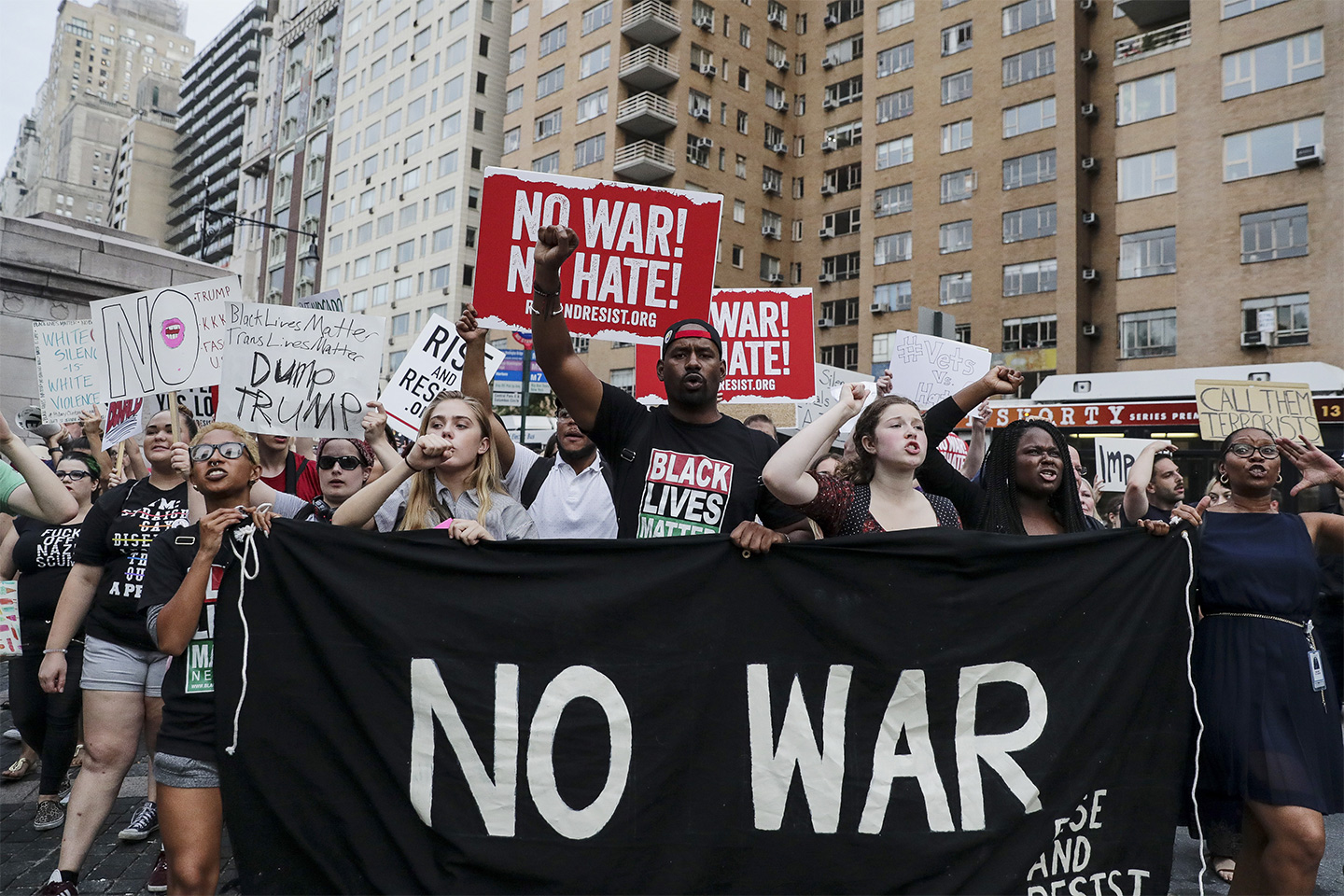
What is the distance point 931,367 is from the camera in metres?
7.15

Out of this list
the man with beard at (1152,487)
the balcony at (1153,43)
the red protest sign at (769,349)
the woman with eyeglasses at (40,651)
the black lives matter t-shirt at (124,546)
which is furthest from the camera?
the balcony at (1153,43)

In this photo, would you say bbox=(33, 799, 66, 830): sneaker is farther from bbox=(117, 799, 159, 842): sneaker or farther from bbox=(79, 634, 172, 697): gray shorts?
bbox=(79, 634, 172, 697): gray shorts

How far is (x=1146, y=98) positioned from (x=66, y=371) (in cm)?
3657

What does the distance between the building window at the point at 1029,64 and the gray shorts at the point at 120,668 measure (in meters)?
39.8

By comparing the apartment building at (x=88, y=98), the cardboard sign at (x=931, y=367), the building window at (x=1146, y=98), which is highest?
the apartment building at (x=88, y=98)

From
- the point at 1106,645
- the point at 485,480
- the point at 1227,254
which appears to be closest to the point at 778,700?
the point at 1106,645

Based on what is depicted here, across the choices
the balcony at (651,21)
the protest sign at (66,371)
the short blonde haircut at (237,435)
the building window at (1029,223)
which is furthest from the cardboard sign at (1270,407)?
the balcony at (651,21)

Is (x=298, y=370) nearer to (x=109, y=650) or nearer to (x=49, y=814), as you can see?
(x=109, y=650)

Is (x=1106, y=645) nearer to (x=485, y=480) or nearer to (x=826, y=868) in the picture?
(x=826, y=868)

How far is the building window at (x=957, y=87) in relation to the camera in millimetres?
40219

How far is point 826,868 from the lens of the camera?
3332mm

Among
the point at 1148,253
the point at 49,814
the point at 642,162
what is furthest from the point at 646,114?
the point at 49,814

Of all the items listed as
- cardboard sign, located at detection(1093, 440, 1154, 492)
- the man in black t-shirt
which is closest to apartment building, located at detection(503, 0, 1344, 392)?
cardboard sign, located at detection(1093, 440, 1154, 492)

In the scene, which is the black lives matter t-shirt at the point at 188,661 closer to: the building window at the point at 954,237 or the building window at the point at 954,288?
the building window at the point at 954,288
